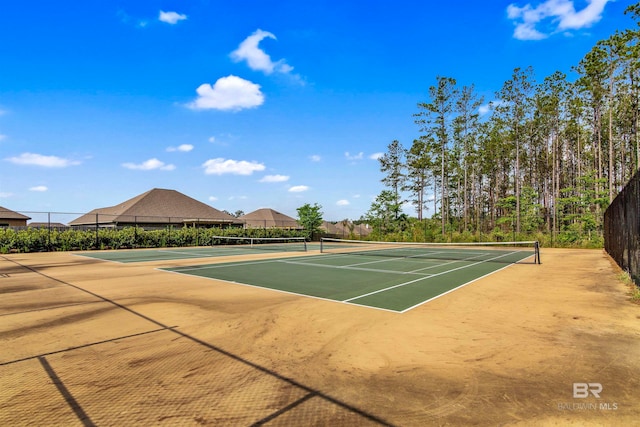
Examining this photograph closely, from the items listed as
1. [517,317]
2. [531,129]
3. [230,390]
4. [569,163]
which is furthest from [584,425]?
[569,163]

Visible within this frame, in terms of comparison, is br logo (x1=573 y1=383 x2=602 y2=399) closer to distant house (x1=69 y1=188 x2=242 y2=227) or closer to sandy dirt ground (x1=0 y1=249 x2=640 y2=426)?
sandy dirt ground (x1=0 y1=249 x2=640 y2=426)

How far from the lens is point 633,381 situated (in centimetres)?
336

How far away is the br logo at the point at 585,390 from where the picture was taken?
10.2 feet

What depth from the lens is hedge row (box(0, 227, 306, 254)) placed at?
21656 millimetres

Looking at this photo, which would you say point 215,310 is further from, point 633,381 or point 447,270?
point 447,270

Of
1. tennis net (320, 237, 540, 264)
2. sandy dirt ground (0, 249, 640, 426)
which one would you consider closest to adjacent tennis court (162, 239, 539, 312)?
sandy dirt ground (0, 249, 640, 426)

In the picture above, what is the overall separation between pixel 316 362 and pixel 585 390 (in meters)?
2.70

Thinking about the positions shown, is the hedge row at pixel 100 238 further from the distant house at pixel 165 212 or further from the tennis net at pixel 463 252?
the tennis net at pixel 463 252

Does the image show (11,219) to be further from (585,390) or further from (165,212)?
(585,390)

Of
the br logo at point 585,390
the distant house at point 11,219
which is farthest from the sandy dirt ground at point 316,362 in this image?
the distant house at point 11,219

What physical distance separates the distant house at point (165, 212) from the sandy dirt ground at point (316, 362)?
3473 centimetres

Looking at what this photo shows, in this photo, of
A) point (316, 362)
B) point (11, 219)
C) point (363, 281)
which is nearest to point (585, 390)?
point (316, 362)

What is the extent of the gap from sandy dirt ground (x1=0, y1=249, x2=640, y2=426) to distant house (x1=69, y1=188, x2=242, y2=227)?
34731mm

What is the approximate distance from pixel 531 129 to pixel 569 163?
525 inches
